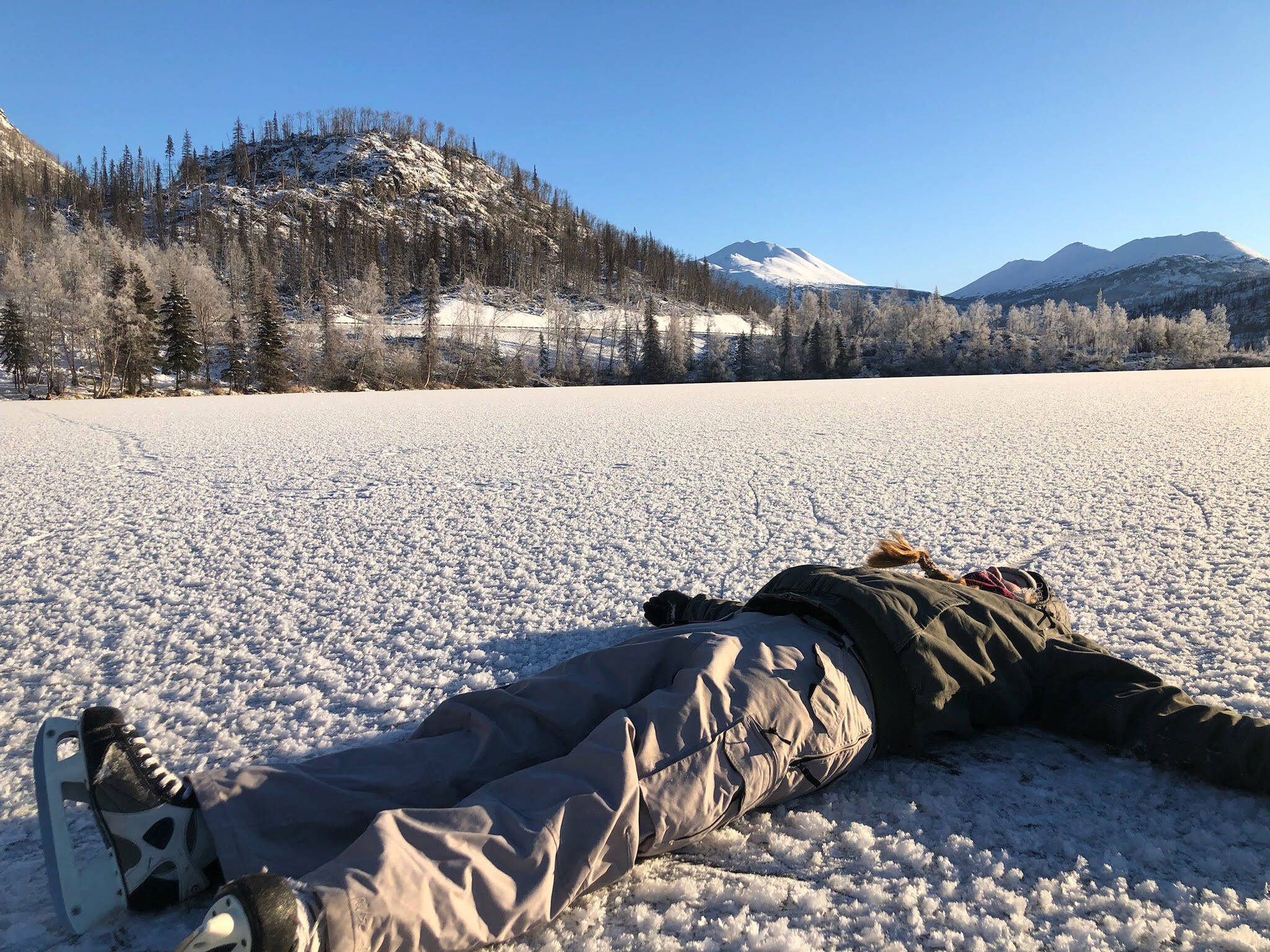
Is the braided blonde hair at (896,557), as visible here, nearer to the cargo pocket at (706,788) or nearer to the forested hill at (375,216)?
the cargo pocket at (706,788)

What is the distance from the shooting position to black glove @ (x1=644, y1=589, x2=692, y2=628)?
8.38ft

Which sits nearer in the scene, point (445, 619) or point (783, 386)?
point (445, 619)

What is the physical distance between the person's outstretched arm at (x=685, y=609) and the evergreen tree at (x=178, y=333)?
37740 mm

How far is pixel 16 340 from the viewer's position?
29203 mm

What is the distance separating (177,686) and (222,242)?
8693 centimetres

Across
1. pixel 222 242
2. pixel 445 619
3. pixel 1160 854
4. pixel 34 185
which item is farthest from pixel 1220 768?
pixel 34 185

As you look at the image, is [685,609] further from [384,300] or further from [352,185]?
[352,185]

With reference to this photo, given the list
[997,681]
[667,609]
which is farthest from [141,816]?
[997,681]

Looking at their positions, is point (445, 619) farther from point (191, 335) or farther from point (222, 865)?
point (191, 335)

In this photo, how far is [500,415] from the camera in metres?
14.1

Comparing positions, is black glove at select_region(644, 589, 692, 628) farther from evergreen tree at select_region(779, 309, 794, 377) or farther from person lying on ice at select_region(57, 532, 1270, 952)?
evergreen tree at select_region(779, 309, 794, 377)

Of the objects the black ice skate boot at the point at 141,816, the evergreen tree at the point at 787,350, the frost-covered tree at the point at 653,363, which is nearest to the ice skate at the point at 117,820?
the black ice skate boot at the point at 141,816

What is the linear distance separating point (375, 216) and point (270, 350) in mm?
62985

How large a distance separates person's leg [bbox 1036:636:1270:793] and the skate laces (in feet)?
7.32
